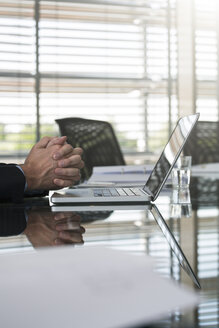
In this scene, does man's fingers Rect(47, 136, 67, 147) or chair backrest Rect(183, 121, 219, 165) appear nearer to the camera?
man's fingers Rect(47, 136, 67, 147)

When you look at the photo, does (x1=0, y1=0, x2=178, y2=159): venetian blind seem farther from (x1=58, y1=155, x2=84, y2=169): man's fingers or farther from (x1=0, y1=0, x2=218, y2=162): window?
(x1=58, y1=155, x2=84, y2=169): man's fingers

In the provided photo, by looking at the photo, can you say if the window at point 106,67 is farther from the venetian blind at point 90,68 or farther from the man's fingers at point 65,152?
the man's fingers at point 65,152

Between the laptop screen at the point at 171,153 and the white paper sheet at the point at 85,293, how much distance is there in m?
0.50

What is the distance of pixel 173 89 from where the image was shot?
409 centimetres

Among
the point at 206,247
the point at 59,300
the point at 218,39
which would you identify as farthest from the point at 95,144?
the point at 218,39

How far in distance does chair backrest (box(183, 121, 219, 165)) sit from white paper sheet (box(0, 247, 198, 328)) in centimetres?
214

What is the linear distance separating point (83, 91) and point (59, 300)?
3.70 meters

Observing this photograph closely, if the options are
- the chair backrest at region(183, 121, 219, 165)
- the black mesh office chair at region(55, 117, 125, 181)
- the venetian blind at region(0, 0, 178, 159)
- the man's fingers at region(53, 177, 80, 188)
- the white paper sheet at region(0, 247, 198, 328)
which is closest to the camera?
the white paper sheet at region(0, 247, 198, 328)

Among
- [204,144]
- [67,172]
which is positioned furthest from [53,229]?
[204,144]

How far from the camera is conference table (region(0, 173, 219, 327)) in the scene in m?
0.31

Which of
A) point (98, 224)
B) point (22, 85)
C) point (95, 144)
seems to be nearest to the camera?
point (98, 224)

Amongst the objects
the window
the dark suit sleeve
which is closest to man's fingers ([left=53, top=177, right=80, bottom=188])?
the dark suit sleeve

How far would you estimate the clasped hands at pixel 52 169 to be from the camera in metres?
1.10

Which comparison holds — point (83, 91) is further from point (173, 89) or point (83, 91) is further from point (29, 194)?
point (29, 194)
